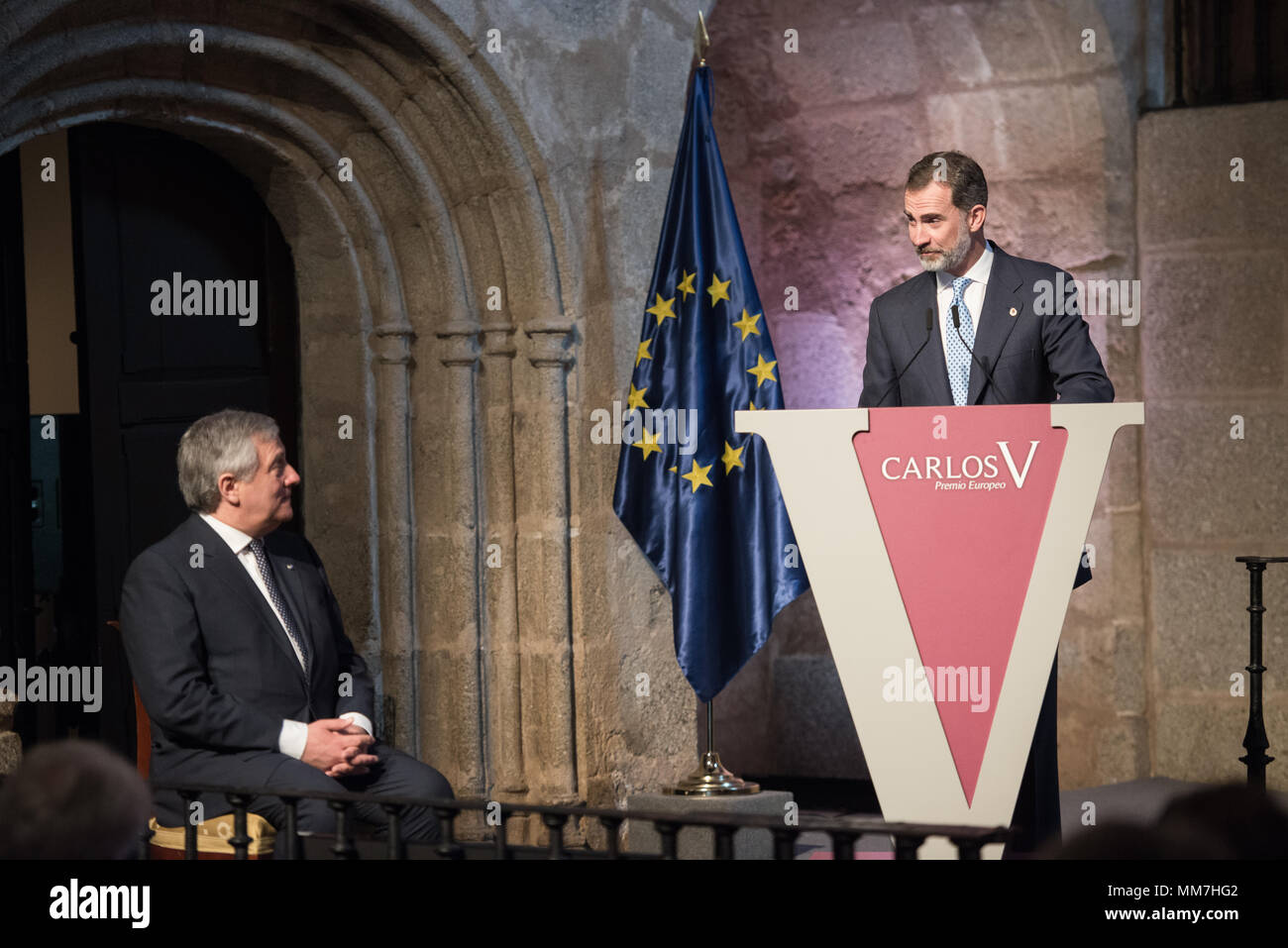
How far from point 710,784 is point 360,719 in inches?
54.8

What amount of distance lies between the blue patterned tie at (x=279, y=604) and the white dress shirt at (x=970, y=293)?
1466 millimetres

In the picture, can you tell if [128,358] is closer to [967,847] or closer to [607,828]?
[607,828]

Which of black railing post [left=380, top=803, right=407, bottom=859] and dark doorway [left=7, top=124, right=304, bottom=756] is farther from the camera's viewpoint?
dark doorway [left=7, top=124, right=304, bottom=756]

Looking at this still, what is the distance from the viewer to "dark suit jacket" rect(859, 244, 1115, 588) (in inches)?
123

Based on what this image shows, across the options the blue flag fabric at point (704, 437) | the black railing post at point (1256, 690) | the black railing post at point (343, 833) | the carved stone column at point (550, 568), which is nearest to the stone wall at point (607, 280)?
the carved stone column at point (550, 568)

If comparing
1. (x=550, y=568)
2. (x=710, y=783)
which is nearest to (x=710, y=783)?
(x=710, y=783)

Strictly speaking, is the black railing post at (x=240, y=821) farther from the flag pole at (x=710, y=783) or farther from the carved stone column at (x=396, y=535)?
the carved stone column at (x=396, y=535)

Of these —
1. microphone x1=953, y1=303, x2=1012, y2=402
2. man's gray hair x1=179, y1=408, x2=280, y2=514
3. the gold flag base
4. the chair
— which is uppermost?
microphone x1=953, y1=303, x2=1012, y2=402

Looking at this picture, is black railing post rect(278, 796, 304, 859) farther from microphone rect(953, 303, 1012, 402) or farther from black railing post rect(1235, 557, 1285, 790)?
black railing post rect(1235, 557, 1285, 790)

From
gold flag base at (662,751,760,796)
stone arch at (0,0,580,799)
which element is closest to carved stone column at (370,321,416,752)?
stone arch at (0,0,580,799)

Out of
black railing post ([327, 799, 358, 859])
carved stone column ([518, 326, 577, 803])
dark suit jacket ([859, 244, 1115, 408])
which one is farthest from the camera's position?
carved stone column ([518, 326, 577, 803])

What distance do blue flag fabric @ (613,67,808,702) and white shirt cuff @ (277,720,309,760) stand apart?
5.05 ft

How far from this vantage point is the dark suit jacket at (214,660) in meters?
3.20

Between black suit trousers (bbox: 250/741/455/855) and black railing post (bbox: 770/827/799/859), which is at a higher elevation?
black railing post (bbox: 770/827/799/859)
